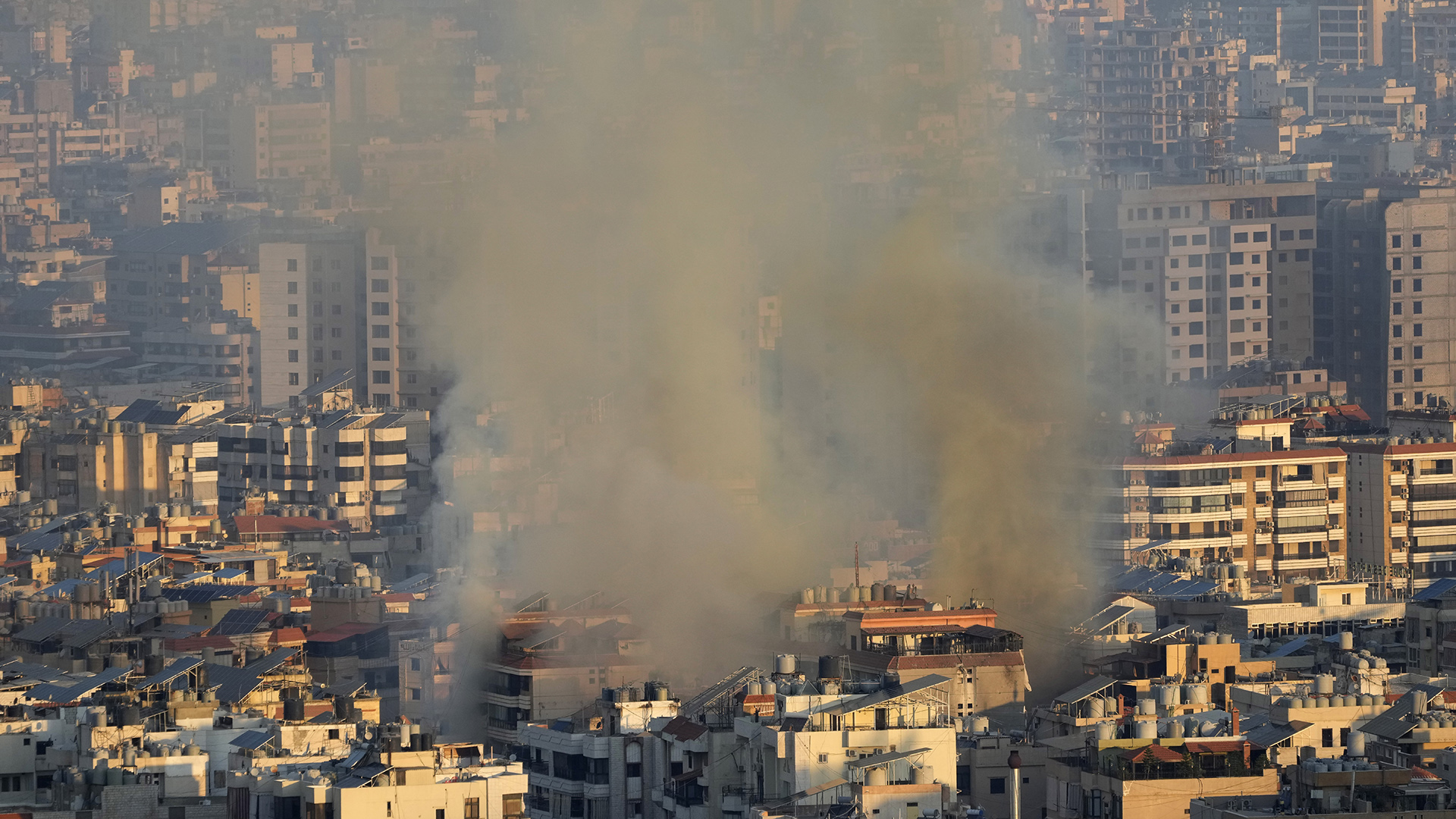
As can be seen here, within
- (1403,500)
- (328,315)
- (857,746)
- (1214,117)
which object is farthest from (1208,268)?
(857,746)

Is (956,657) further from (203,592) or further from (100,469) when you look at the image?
(100,469)

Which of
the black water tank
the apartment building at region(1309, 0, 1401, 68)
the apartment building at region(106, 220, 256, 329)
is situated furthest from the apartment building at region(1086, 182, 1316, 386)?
the apartment building at region(1309, 0, 1401, 68)

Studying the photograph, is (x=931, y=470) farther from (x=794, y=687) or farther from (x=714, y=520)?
(x=794, y=687)

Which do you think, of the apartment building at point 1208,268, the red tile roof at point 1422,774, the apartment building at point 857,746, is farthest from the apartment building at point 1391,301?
the red tile roof at point 1422,774

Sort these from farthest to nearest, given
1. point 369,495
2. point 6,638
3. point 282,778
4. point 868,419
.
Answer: point 369,495 → point 868,419 → point 6,638 → point 282,778

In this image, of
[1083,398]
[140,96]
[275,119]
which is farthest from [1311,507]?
[140,96]

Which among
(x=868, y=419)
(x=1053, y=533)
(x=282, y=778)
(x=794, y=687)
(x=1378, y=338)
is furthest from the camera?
(x=1378, y=338)
